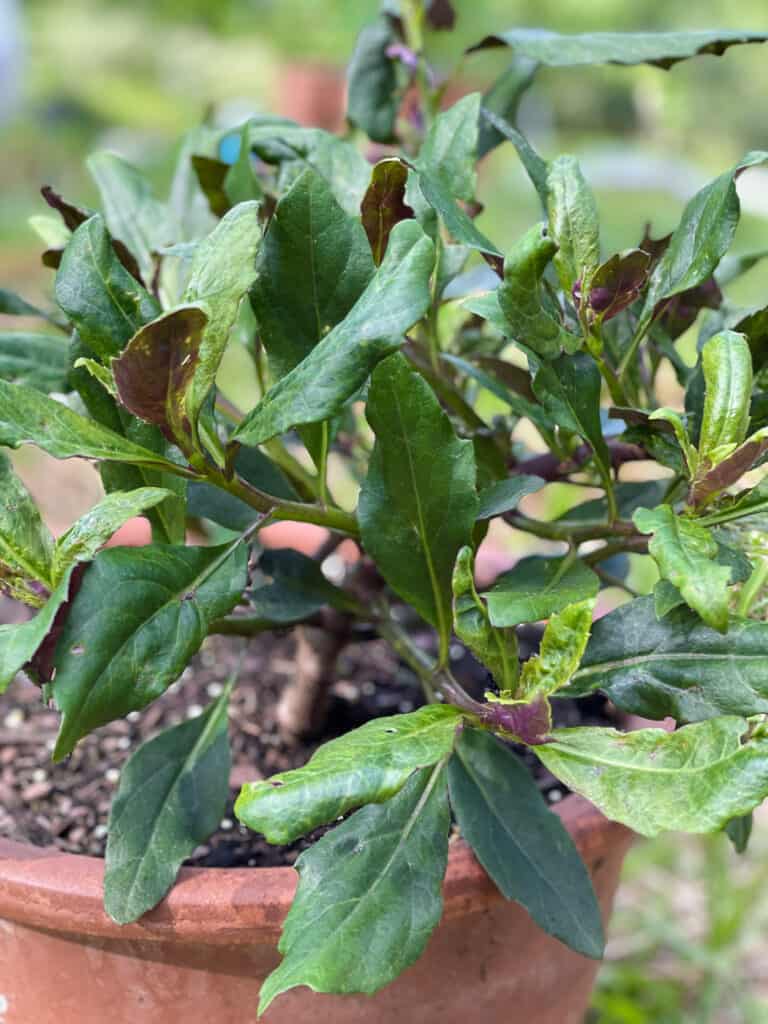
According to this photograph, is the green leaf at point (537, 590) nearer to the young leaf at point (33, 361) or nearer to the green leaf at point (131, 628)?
the green leaf at point (131, 628)

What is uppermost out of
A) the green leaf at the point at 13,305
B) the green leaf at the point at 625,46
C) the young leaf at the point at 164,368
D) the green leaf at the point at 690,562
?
the green leaf at the point at 625,46

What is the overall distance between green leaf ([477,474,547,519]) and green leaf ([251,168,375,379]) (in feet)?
0.43

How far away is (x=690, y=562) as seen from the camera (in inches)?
20.4

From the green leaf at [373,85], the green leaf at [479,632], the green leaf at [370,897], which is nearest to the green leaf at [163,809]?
the green leaf at [370,897]

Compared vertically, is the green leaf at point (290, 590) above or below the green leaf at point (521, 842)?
above

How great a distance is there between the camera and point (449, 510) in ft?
2.08

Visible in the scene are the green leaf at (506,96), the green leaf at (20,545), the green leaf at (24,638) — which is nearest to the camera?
the green leaf at (24,638)

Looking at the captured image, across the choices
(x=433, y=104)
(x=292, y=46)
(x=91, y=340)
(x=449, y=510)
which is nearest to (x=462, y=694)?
(x=449, y=510)

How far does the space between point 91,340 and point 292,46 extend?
693 cm

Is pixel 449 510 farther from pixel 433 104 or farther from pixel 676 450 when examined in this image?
pixel 433 104

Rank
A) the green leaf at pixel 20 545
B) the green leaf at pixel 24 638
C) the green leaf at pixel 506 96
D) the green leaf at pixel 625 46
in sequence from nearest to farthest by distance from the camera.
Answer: the green leaf at pixel 24 638
the green leaf at pixel 20 545
the green leaf at pixel 625 46
the green leaf at pixel 506 96

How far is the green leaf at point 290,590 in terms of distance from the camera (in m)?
0.79

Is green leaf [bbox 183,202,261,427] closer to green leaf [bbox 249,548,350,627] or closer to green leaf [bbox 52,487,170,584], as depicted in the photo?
green leaf [bbox 52,487,170,584]

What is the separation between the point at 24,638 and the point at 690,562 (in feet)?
1.00
